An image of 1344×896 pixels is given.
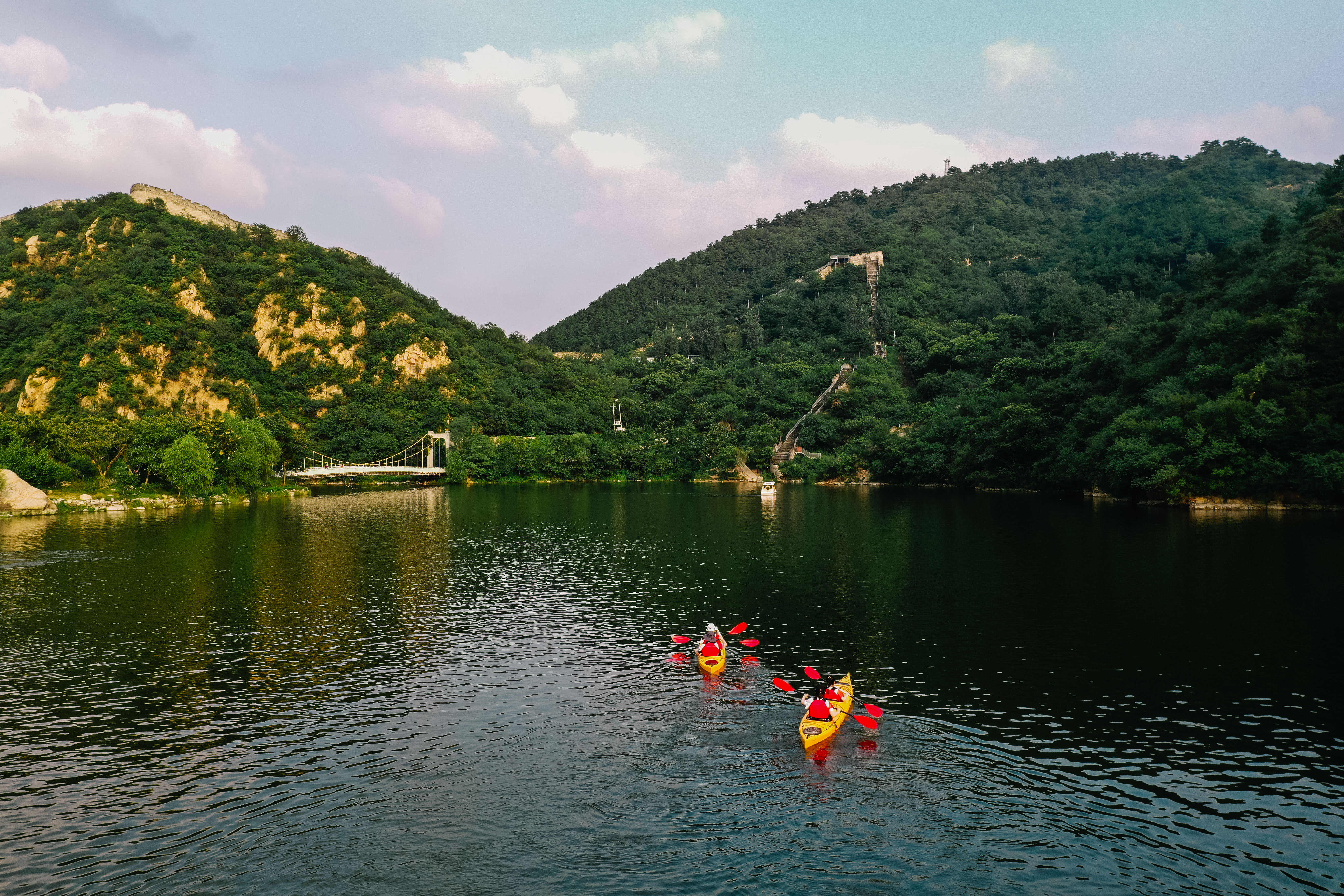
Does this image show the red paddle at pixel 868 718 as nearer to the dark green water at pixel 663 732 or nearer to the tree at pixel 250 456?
the dark green water at pixel 663 732

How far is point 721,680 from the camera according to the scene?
60.2ft

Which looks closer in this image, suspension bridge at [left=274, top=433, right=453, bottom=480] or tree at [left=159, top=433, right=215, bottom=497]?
tree at [left=159, top=433, right=215, bottom=497]

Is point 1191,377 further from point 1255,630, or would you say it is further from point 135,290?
point 135,290

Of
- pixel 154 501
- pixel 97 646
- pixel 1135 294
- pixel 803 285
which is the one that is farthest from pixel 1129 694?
pixel 803 285

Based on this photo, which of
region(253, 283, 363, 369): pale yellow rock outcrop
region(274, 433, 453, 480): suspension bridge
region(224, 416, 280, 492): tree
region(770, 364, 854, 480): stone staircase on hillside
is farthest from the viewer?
region(253, 283, 363, 369): pale yellow rock outcrop

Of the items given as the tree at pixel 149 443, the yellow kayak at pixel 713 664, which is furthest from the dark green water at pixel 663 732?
the tree at pixel 149 443

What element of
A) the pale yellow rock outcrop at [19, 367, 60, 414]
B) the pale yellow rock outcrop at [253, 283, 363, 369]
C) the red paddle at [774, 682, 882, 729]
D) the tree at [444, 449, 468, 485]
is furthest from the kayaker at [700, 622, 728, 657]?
the pale yellow rock outcrop at [253, 283, 363, 369]

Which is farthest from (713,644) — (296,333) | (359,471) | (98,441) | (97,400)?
(296,333)

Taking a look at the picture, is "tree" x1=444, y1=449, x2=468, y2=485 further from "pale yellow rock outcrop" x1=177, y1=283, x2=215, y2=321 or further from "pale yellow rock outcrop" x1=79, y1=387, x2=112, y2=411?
"pale yellow rock outcrop" x1=177, y1=283, x2=215, y2=321

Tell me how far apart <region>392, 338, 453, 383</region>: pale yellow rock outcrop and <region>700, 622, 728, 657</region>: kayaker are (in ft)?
384

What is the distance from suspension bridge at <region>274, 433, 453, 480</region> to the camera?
90.2 m

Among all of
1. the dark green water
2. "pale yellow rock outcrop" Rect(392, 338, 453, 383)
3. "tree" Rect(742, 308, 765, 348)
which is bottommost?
the dark green water

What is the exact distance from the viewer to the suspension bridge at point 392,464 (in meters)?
90.2

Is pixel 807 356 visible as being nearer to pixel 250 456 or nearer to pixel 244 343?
pixel 244 343
